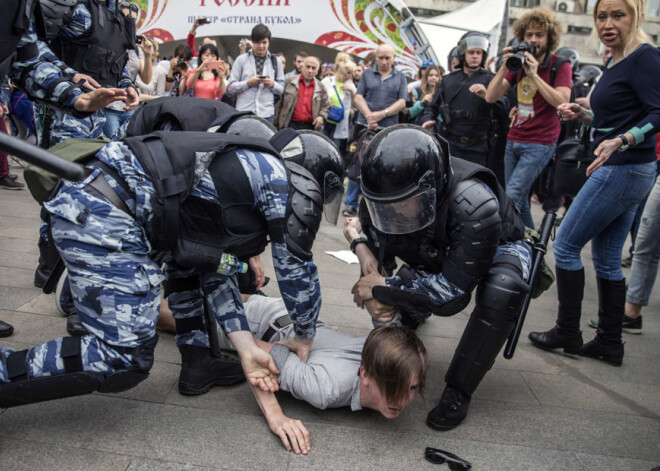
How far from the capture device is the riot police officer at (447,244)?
200 centimetres

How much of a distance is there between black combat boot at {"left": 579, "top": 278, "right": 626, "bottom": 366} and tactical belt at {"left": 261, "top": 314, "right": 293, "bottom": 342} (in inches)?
63.8

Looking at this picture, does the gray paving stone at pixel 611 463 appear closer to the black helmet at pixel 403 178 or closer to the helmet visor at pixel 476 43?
the black helmet at pixel 403 178

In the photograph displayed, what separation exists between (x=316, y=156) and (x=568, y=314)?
162 centimetres

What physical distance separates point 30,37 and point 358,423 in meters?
2.10

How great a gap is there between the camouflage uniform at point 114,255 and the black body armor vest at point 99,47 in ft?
4.73

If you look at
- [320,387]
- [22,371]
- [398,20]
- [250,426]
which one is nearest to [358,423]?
[320,387]

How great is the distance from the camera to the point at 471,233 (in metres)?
2.00

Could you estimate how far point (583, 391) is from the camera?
8.23ft

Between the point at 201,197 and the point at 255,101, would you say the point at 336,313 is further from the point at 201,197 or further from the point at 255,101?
the point at 255,101

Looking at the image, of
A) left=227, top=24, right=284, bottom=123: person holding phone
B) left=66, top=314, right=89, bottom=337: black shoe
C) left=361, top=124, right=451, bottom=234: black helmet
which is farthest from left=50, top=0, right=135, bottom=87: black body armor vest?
left=227, top=24, right=284, bottom=123: person holding phone

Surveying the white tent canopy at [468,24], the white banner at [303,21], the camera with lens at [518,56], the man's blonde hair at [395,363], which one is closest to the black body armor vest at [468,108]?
the camera with lens at [518,56]

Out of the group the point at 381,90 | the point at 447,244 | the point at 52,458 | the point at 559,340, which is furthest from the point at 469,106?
the point at 52,458

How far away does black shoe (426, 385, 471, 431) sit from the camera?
2074 millimetres

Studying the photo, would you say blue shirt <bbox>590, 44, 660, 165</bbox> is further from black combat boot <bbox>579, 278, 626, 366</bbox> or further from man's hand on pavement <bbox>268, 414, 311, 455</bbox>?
man's hand on pavement <bbox>268, 414, 311, 455</bbox>
